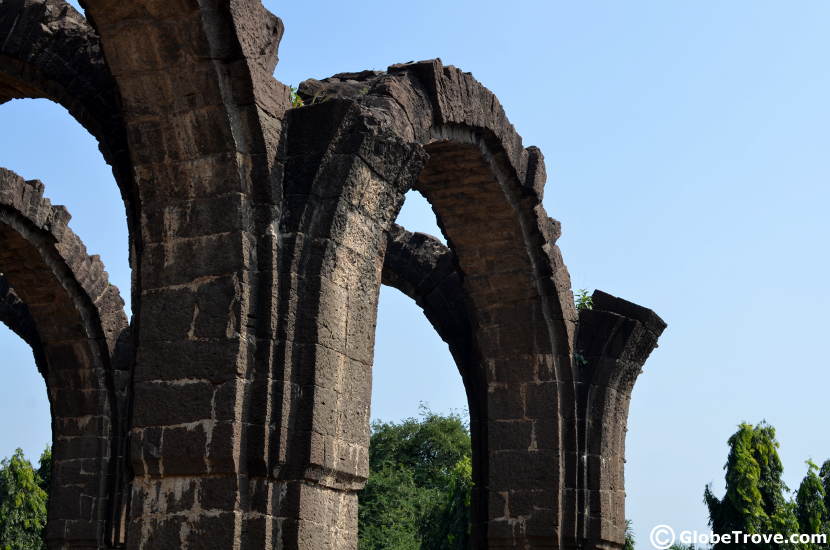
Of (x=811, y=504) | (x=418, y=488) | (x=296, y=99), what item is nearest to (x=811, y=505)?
(x=811, y=504)

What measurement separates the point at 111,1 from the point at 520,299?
4.62m

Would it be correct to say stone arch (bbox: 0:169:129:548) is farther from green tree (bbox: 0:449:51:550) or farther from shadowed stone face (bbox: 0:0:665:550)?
green tree (bbox: 0:449:51:550)

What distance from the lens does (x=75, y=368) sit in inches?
452

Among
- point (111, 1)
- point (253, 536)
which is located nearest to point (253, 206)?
point (111, 1)

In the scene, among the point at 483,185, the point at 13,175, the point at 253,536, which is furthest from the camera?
the point at 13,175

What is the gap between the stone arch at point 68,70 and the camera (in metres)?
6.07

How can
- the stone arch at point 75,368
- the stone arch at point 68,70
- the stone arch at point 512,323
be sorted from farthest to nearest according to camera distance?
the stone arch at point 75,368, the stone arch at point 512,323, the stone arch at point 68,70

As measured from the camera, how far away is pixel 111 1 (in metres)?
5.50

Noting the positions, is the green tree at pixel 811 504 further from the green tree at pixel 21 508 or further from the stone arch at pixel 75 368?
the green tree at pixel 21 508

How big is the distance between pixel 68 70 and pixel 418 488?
783 inches

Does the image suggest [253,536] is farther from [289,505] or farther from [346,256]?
[346,256]

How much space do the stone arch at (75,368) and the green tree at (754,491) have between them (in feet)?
32.5

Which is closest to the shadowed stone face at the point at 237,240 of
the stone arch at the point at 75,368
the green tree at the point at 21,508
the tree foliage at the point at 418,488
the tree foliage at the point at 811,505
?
the stone arch at the point at 75,368

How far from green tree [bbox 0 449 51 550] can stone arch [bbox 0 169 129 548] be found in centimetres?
987
